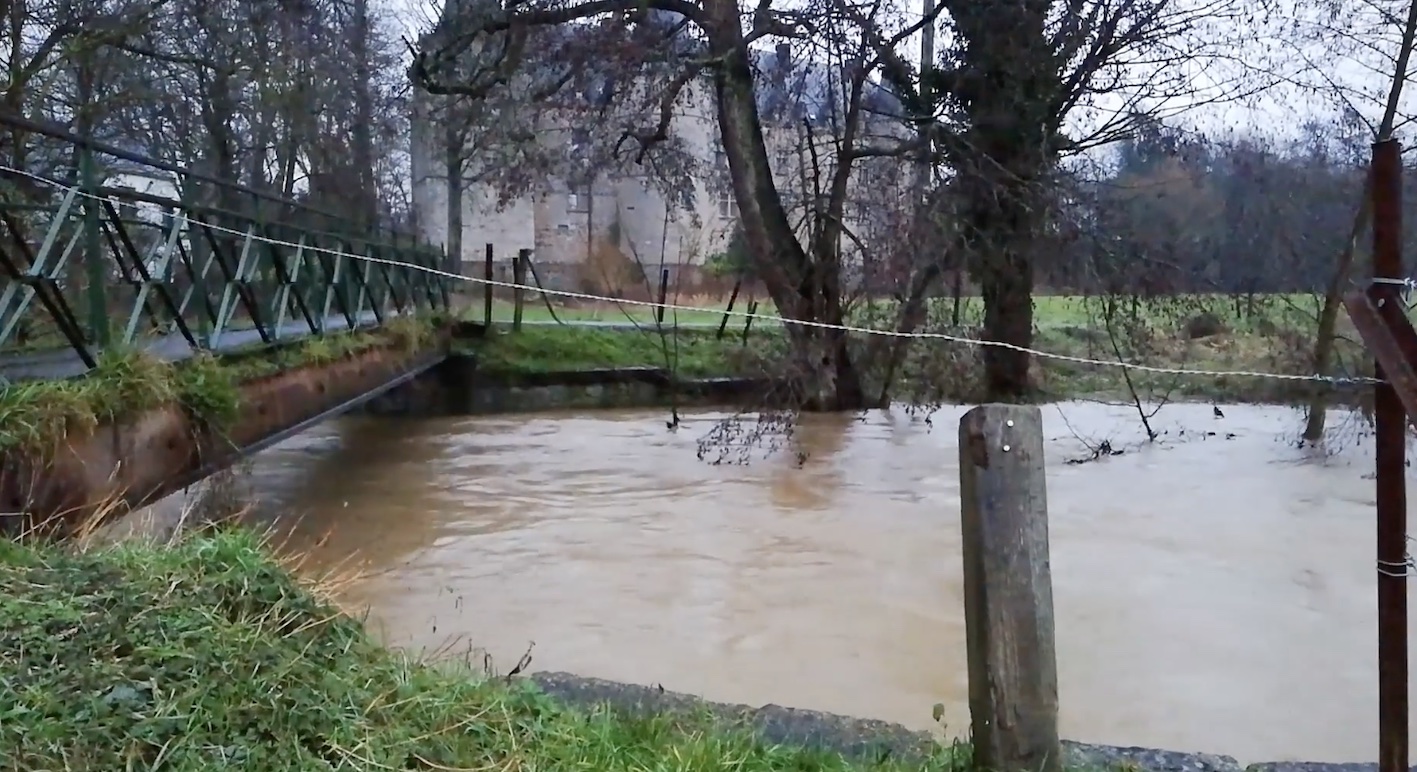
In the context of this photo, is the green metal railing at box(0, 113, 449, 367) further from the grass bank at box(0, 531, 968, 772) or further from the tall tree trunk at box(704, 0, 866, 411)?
the tall tree trunk at box(704, 0, 866, 411)

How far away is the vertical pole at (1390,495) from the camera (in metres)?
2.81

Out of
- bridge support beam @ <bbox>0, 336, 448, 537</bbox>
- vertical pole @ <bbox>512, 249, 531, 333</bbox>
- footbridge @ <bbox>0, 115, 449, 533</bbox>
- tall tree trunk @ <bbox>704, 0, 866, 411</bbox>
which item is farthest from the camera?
vertical pole @ <bbox>512, 249, 531, 333</bbox>

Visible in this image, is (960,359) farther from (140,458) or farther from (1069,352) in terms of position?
Result: (140,458)

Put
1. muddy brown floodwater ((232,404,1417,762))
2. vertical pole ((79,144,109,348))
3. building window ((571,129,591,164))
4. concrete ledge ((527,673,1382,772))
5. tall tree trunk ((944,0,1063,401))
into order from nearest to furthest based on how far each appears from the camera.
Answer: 1. concrete ledge ((527,673,1382,772))
2. vertical pole ((79,144,109,348))
3. muddy brown floodwater ((232,404,1417,762))
4. tall tree trunk ((944,0,1063,401))
5. building window ((571,129,591,164))

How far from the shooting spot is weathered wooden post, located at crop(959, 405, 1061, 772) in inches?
113

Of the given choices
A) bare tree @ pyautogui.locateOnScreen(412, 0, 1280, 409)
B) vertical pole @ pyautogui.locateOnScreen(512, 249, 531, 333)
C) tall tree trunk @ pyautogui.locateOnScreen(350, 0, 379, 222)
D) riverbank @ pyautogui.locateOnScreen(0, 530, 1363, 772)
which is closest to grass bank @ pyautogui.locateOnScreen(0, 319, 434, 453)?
riverbank @ pyautogui.locateOnScreen(0, 530, 1363, 772)

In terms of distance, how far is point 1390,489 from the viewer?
2.91m

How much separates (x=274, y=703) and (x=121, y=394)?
8.14 feet

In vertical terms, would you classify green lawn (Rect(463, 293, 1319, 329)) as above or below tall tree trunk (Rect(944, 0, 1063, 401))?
below

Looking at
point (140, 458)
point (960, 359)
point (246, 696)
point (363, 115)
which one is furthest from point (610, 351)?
point (246, 696)

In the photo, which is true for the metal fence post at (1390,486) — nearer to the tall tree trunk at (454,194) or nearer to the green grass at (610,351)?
the green grass at (610,351)

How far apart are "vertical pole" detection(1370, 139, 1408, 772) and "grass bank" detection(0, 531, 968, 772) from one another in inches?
42.7

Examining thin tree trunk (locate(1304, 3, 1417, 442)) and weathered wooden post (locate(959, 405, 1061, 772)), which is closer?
weathered wooden post (locate(959, 405, 1061, 772))

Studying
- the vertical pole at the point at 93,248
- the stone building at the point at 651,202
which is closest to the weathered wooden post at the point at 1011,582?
the vertical pole at the point at 93,248
